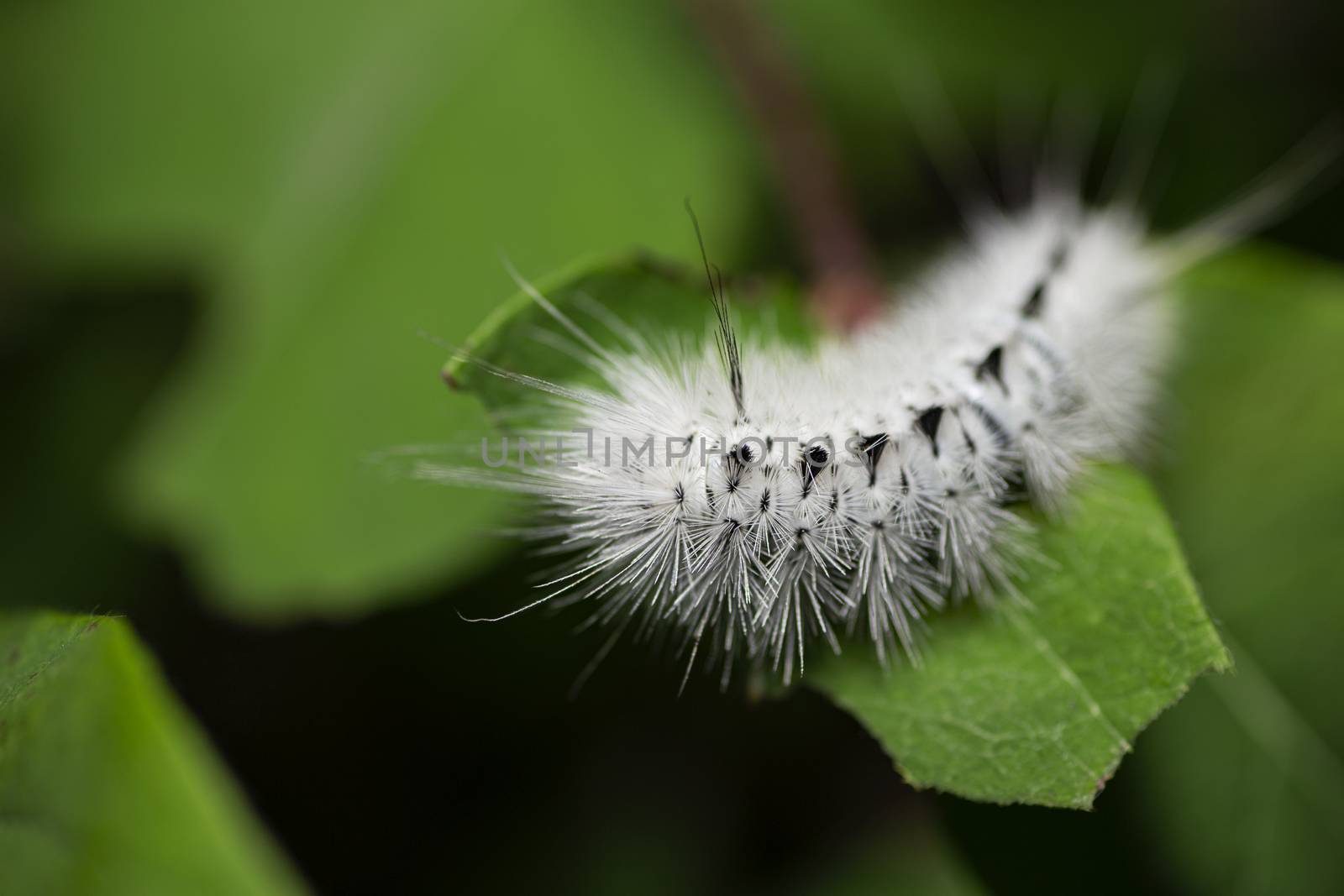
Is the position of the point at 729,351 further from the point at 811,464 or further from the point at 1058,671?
the point at 1058,671

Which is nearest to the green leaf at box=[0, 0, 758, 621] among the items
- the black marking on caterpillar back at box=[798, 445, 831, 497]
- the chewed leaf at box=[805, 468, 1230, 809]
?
the black marking on caterpillar back at box=[798, 445, 831, 497]

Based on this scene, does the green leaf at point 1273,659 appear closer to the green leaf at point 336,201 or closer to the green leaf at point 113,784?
the green leaf at point 336,201

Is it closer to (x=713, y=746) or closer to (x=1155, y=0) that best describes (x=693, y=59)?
(x=1155, y=0)

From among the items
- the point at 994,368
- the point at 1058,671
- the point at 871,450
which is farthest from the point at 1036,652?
the point at 994,368

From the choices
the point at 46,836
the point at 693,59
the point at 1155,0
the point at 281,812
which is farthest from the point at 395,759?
the point at 1155,0

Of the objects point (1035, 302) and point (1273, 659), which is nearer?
point (1273, 659)

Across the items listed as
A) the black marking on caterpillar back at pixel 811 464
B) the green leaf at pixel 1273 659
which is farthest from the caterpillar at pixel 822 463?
the green leaf at pixel 1273 659
